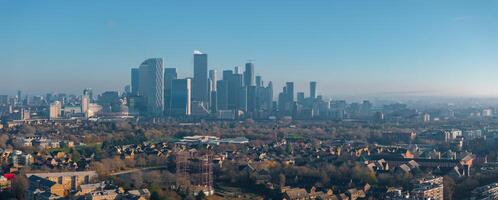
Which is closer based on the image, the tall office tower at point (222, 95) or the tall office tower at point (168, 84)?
the tall office tower at point (168, 84)

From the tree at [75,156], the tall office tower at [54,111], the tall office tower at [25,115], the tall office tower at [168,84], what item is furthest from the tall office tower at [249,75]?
the tree at [75,156]

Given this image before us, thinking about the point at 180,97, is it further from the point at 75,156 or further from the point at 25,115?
the point at 75,156

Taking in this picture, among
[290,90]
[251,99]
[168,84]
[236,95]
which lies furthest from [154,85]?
[290,90]

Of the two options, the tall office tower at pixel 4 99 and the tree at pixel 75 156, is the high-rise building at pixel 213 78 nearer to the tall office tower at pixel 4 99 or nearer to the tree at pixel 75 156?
the tall office tower at pixel 4 99

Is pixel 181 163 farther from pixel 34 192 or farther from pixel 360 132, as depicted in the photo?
pixel 360 132

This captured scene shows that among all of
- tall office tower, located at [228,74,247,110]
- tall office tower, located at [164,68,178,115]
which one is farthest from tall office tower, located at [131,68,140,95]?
tall office tower, located at [228,74,247,110]

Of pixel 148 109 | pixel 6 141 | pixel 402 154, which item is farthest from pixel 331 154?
pixel 148 109

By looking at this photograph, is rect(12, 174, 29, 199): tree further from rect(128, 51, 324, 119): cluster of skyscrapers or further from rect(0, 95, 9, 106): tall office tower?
rect(0, 95, 9, 106): tall office tower
